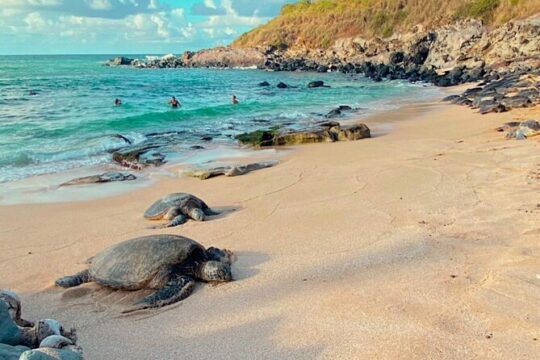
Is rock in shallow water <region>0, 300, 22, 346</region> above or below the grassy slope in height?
below

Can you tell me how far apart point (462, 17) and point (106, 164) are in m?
50.9

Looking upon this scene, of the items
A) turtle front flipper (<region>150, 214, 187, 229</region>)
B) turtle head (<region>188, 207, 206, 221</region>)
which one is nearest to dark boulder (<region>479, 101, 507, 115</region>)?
turtle head (<region>188, 207, 206, 221</region>)

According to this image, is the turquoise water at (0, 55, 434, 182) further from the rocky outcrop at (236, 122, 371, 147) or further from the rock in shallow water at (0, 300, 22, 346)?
the rock in shallow water at (0, 300, 22, 346)

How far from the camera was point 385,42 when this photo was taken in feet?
199

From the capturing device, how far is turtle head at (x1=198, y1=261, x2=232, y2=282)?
17.5 feet

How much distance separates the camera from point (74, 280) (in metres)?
5.48

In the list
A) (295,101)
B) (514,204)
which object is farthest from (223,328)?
(295,101)

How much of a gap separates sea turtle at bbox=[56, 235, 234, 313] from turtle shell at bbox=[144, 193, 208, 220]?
2.03 m

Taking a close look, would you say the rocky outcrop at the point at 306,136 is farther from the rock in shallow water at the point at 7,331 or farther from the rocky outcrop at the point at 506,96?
the rock in shallow water at the point at 7,331

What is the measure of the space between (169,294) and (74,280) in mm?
1215

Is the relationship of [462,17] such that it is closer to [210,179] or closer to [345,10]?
[345,10]

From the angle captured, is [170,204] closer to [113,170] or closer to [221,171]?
[221,171]

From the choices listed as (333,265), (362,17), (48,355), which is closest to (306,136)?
(333,265)

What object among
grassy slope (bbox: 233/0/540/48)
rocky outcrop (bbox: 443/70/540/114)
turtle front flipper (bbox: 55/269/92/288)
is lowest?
turtle front flipper (bbox: 55/269/92/288)
